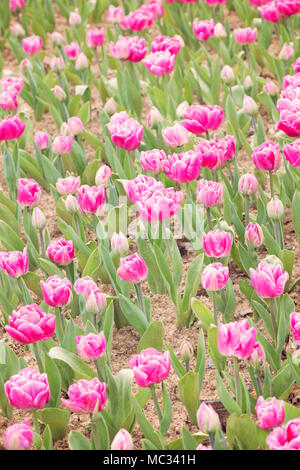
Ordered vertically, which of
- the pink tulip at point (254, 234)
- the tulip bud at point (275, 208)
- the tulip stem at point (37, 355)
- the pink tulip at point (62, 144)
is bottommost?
the tulip stem at point (37, 355)

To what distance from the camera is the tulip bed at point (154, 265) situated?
2.13 metres

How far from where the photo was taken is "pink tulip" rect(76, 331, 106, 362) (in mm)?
2172

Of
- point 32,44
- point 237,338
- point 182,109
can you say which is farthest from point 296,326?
point 32,44

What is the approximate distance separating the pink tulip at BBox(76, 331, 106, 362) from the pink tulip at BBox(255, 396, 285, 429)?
18.7 inches

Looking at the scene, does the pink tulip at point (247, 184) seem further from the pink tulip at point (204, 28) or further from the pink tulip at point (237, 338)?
the pink tulip at point (204, 28)

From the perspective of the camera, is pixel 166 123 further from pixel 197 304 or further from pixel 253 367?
pixel 253 367

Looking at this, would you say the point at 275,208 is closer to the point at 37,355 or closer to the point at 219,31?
the point at 37,355

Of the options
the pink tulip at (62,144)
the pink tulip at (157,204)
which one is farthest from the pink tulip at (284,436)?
the pink tulip at (62,144)

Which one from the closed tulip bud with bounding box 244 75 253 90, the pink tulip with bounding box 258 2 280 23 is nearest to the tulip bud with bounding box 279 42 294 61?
the closed tulip bud with bounding box 244 75 253 90

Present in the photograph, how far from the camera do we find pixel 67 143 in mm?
3365

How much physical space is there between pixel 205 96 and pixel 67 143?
1.07 metres

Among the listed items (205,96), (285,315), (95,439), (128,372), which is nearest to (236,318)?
(285,315)

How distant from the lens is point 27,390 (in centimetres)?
205

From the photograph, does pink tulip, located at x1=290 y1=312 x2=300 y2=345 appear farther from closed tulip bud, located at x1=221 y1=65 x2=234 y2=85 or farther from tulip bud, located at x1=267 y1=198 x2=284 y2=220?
closed tulip bud, located at x1=221 y1=65 x2=234 y2=85
